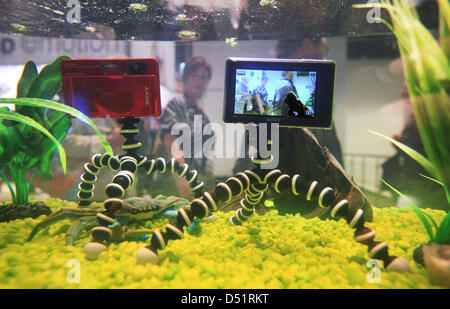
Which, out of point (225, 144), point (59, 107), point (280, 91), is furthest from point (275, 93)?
point (59, 107)

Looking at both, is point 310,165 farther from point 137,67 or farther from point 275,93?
point 137,67

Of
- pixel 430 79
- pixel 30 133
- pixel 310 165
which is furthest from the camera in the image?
pixel 310 165

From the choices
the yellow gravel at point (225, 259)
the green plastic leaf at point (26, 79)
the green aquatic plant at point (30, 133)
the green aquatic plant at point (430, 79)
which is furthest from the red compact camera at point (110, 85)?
the green aquatic plant at point (430, 79)

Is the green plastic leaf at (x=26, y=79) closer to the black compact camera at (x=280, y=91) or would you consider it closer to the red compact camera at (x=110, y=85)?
the red compact camera at (x=110, y=85)

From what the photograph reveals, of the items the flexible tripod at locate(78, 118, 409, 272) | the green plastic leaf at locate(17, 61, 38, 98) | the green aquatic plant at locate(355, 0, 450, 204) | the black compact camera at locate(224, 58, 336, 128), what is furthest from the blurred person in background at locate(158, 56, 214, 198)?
the green aquatic plant at locate(355, 0, 450, 204)

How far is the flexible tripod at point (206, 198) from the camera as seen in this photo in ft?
3.18

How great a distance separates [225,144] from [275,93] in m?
0.79

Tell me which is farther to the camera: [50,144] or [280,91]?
[50,144]

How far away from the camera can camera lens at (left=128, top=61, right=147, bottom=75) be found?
4.08 ft

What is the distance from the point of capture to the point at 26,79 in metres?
1.61

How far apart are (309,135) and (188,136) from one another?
92cm

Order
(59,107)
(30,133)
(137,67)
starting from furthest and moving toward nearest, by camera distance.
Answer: (30,133), (137,67), (59,107)

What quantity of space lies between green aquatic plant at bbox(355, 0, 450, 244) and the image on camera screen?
14.4 inches
